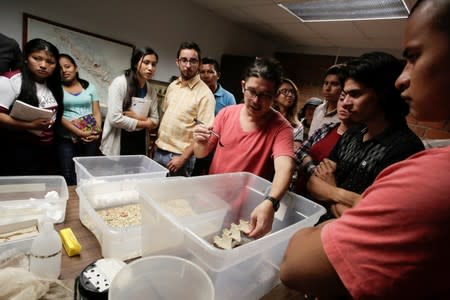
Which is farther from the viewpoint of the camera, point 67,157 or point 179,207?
point 67,157

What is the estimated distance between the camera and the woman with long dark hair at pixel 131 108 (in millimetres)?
2133

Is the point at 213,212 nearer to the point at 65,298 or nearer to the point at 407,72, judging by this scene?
the point at 65,298

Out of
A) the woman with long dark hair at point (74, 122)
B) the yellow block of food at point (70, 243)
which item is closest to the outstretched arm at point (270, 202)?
the yellow block of food at point (70, 243)

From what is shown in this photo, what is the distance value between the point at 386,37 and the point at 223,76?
2.74 m

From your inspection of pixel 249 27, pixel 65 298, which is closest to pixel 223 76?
pixel 249 27

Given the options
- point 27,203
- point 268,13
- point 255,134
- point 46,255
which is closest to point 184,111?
point 255,134

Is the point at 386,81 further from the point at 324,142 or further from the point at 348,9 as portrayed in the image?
the point at 348,9

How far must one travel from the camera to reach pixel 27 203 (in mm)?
917

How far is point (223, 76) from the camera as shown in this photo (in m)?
4.79

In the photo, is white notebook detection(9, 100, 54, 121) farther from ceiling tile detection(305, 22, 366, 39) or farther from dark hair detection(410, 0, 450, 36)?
ceiling tile detection(305, 22, 366, 39)

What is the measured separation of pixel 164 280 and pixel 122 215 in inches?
18.5

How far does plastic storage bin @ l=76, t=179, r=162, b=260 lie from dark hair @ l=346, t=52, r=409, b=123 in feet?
3.72

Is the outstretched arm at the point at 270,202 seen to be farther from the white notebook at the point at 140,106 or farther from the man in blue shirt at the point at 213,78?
the man in blue shirt at the point at 213,78

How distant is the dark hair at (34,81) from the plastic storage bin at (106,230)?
1221mm
